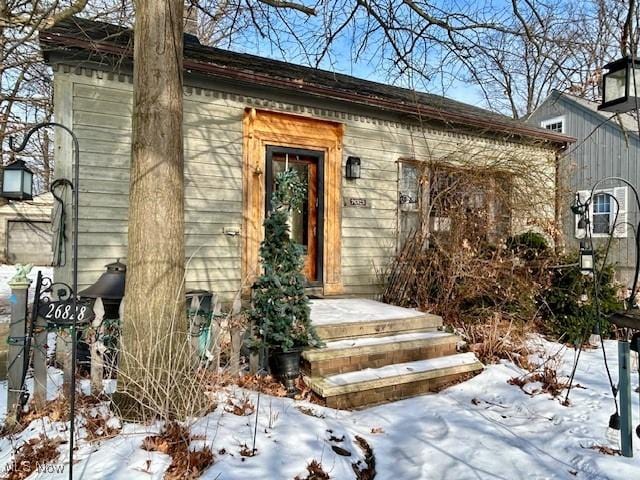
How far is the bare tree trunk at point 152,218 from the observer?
119 inches

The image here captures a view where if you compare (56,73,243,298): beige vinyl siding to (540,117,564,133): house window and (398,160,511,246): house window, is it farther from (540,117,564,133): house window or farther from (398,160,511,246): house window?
(540,117,564,133): house window

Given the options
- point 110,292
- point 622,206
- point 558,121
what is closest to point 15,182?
point 110,292

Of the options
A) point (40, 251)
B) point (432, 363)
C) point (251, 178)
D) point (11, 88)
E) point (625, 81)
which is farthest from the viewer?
point (40, 251)

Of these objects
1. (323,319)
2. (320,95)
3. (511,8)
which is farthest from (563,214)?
(323,319)

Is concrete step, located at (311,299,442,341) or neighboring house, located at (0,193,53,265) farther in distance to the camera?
neighboring house, located at (0,193,53,265)

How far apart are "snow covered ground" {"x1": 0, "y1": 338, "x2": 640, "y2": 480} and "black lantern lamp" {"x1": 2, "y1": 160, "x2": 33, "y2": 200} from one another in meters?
1.53

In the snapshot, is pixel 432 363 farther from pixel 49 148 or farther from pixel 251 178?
pixel 49 148

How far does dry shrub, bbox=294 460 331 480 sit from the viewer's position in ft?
8.48

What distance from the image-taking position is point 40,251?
1730cm

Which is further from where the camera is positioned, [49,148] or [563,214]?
Result: [49,148]

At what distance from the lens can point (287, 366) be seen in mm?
4051

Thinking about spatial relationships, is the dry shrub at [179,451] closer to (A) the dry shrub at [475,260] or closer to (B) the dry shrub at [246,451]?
(B) the dry shrub at [246,451]

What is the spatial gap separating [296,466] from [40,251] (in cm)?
1825

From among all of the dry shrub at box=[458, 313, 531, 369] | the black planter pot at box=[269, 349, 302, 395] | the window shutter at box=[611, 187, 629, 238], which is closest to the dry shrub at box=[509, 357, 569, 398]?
the dry shrub at box=[458, 313, 531, 369]
